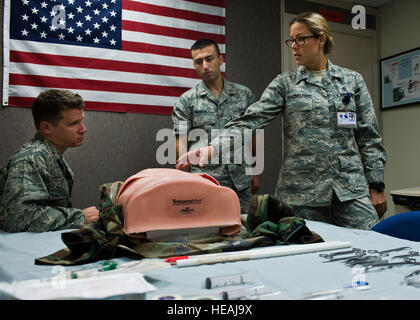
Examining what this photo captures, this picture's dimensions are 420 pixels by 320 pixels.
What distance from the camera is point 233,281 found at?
2.28 ft

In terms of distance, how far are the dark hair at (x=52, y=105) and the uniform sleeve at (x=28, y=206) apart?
299mm

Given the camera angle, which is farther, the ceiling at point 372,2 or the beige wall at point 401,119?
the ceiling at point 372,2

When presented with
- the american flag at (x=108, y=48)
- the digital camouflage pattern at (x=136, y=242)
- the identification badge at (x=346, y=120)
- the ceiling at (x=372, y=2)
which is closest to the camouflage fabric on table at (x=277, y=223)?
the digital camouflage pattern at (x=136, y=242)

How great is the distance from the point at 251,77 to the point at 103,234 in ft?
8.37

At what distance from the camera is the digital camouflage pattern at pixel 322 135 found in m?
1.78

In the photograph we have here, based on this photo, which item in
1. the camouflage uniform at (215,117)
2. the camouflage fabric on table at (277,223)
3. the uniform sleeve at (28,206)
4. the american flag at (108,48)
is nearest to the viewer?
the camouflage fabric on table at (277,223)

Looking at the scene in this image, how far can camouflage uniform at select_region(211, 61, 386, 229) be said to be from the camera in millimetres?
1774

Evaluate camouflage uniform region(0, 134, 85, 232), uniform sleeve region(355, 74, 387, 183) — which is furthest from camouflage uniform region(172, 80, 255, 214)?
camouflage uniform region(0, 134, 85, 232)

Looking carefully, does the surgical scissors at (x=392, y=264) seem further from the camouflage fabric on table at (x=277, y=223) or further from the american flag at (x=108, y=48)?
the american flag at (x=108, y=48)

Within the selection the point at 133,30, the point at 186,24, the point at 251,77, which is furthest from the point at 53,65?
the point at 251,77

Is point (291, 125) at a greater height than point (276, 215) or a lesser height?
greater

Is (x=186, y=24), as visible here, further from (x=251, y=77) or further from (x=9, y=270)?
(x=9, y=270)

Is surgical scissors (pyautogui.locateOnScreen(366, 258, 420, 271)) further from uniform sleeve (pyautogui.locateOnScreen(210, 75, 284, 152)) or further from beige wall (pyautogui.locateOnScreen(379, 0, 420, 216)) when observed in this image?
beige wall (pyautogui.locateOnScreen(379, 0, 420, 216))

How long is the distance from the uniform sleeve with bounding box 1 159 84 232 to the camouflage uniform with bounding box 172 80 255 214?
110 cm
